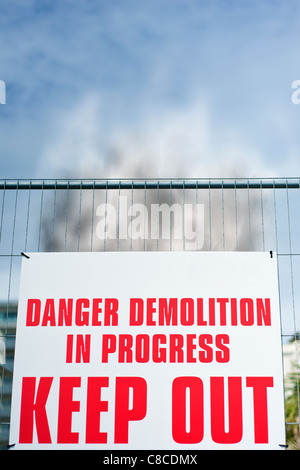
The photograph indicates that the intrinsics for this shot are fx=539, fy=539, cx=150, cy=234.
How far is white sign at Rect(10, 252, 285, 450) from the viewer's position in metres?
6.75

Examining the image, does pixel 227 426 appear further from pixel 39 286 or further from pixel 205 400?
pixel 39 286

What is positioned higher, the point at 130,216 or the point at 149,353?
the point at 130,216

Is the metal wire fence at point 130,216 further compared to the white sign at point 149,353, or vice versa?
the metal wire fence at point 130,216

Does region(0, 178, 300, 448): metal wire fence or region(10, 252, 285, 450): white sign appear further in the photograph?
region(0, 178, 300, 448): metal wire fence

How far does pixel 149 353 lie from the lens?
6945 millimetres

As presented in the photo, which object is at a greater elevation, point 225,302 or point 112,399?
point 225,302

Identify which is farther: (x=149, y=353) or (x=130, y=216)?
(x=130, y=216)

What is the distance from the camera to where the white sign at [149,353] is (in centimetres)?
675

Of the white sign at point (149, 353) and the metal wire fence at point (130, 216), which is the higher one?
the metal wire fence at point (130, 216)

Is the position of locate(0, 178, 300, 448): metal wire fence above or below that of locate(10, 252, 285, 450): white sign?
above

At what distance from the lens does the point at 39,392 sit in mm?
6922
